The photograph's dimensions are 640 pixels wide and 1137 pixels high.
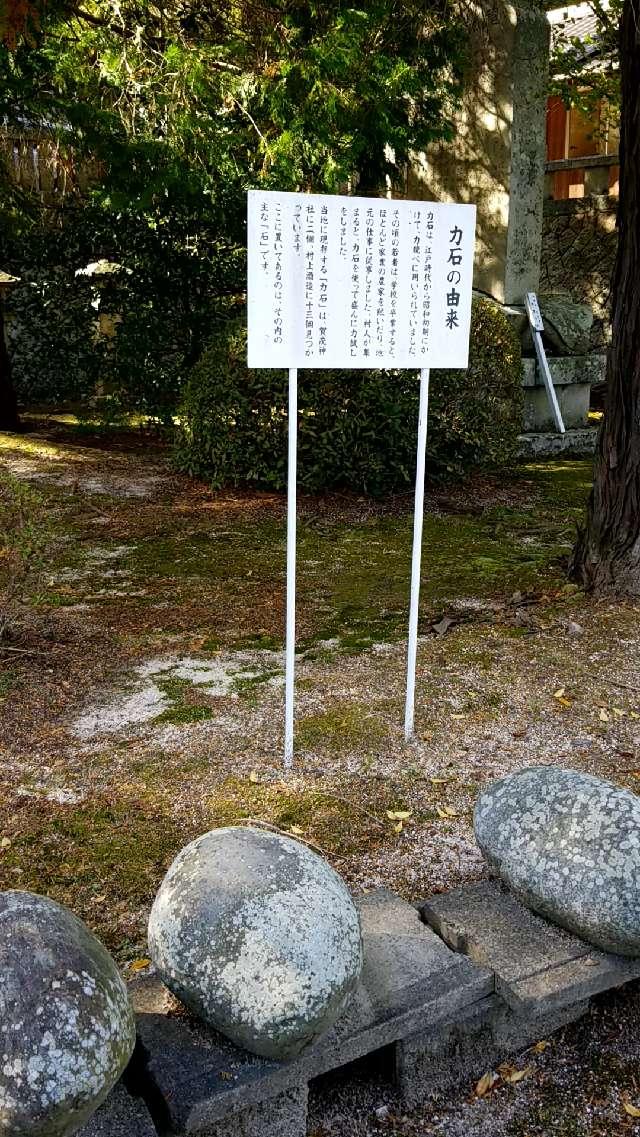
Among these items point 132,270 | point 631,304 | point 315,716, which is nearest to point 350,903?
point 315,716

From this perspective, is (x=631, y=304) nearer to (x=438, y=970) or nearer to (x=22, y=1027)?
(x=438, y=970)

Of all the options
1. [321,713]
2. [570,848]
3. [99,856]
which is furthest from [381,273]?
[99,856]

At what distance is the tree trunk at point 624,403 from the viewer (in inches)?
180

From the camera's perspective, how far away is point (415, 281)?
11.2 ft

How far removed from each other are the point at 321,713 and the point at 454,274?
177 cm

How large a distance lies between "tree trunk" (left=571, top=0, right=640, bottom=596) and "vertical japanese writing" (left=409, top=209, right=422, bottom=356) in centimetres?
164

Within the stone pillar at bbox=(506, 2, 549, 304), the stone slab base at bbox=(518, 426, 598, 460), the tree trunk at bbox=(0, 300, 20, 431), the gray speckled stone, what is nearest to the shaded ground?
the gray speckled stone

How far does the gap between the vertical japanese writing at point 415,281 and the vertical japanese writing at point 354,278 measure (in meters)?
0.23

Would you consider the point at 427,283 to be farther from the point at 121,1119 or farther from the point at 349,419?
the point at 349,419

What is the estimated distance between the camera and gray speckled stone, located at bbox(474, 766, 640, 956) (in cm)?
217

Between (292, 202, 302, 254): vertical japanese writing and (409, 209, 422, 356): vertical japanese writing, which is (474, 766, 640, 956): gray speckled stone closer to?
(409, 209, 422, 356): vertical japanese writing

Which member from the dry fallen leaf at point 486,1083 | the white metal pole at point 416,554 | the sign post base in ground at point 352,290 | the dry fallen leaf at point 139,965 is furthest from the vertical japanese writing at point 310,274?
the dry fallen leaf at point 486,1083

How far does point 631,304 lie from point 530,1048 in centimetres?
351

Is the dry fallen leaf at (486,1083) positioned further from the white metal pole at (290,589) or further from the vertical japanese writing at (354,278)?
the vertical japanese writing at (354,278)
